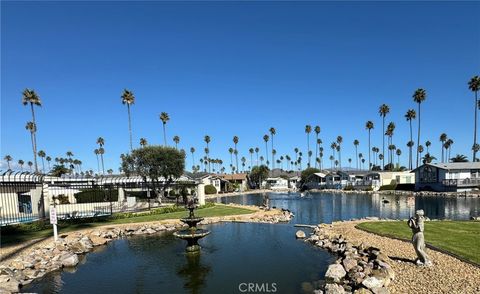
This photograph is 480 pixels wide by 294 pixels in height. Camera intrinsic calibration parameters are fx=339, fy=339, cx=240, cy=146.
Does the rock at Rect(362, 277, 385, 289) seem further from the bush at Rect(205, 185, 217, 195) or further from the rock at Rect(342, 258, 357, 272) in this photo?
the bush at Rect(205, 185, 217, 195)

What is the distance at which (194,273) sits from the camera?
17.8 meters

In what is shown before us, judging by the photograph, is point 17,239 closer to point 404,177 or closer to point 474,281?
point 474,281

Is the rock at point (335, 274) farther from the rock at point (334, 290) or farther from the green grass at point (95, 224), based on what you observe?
the green grass at point (95, 224)

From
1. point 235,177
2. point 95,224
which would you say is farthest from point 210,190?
point 95,224

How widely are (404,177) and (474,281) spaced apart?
9426cm

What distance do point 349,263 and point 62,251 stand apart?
1711cm

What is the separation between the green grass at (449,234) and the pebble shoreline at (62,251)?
42.2ft

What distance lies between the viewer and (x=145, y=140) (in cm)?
11094

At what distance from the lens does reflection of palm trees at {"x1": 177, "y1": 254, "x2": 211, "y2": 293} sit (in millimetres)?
15805

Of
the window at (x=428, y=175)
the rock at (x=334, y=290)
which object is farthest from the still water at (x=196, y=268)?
the window at (x=428, y=175)

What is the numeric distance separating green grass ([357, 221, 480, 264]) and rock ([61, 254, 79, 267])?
19.3 meters

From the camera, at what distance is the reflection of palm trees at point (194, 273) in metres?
15.8

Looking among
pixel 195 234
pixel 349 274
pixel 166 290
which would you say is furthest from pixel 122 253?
pixel 349 274
